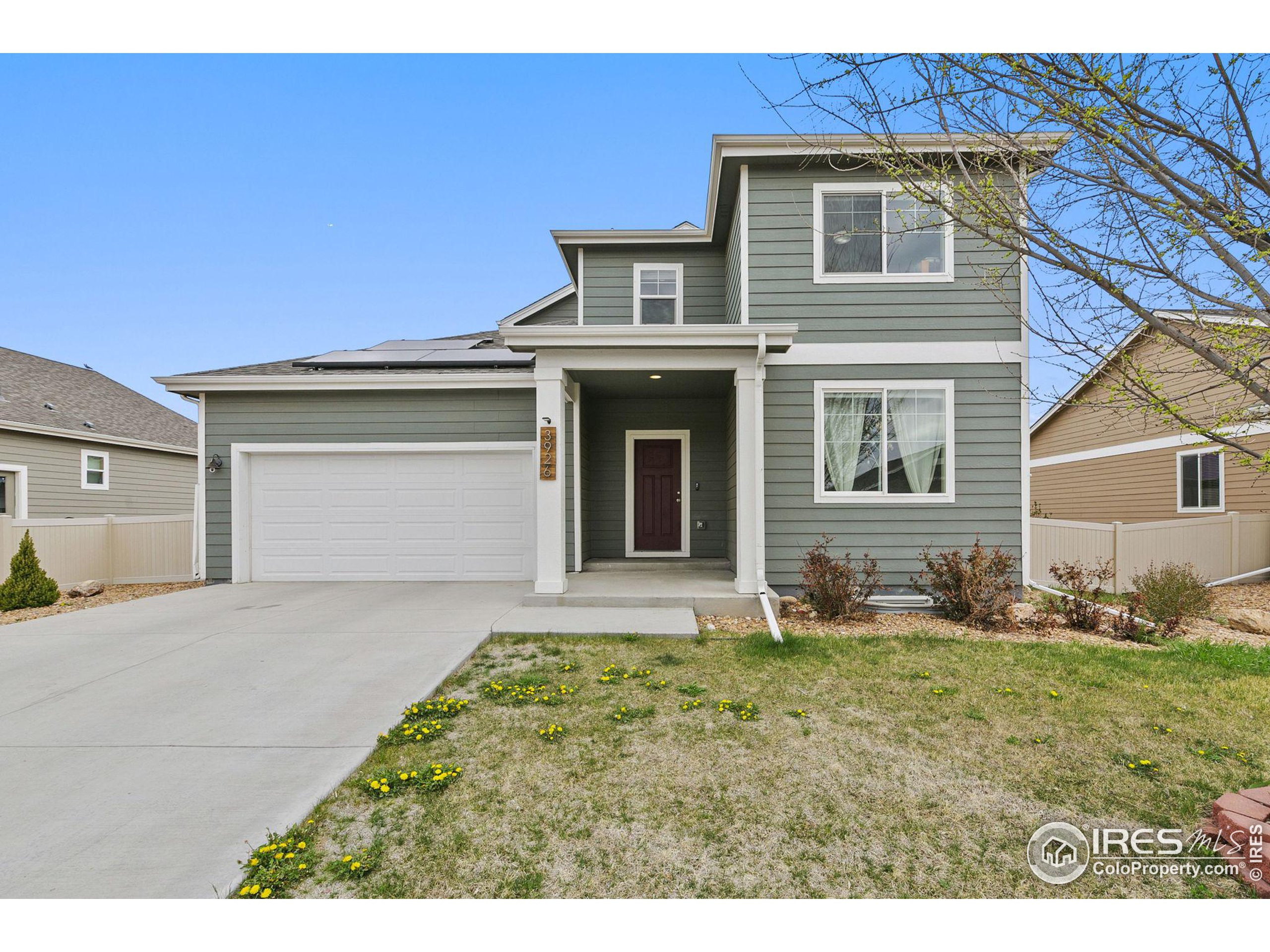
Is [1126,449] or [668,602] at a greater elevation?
[1126,449]

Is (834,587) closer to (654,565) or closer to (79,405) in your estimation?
(654,565)

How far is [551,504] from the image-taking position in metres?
6.91

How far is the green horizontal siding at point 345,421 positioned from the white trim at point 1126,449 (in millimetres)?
11414

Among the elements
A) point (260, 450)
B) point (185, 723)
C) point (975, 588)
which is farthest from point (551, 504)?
point (260, 450)

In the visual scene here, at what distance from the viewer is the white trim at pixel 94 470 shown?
13.7 metres

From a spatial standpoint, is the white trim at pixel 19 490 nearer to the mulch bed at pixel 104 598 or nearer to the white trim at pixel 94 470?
the white trim at pixel 94 470

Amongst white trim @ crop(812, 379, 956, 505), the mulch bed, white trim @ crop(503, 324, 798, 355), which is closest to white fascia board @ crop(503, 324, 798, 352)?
white trim @ crop(503, 324, 798, 355)

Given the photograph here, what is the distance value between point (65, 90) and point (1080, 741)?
20473mm

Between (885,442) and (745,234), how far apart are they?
3.16 m

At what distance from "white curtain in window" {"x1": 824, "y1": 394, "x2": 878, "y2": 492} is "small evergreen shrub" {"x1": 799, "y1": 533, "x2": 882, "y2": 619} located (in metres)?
0.99

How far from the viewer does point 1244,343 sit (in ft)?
10.6

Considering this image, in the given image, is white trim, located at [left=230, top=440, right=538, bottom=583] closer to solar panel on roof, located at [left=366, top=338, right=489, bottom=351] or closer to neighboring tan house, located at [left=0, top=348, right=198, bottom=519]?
solar panel on roof, located at [left=366, top=338, right=489, bottom=351]

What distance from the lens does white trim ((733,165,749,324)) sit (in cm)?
760

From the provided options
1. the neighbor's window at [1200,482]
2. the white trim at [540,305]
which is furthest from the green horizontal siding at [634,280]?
the neighbor's window at [1200,482]
